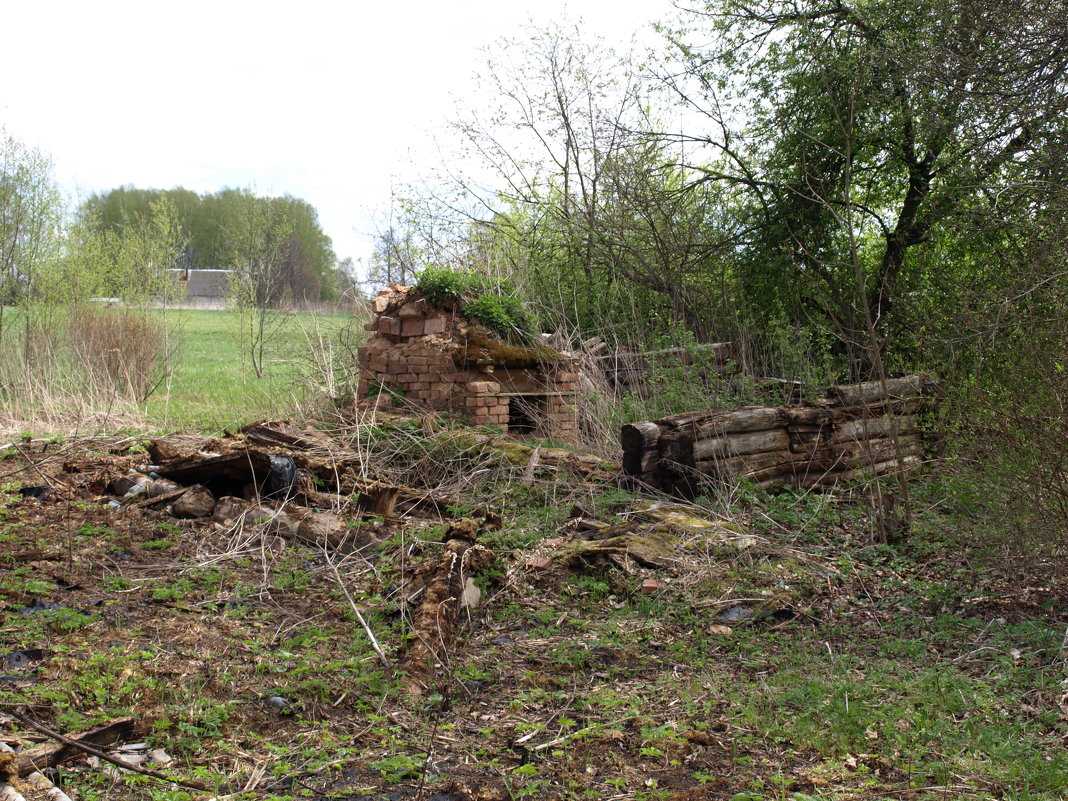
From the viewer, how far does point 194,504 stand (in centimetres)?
706

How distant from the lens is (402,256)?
56.2 feet

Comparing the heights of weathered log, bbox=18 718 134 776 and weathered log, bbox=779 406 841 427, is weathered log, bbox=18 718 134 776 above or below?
below

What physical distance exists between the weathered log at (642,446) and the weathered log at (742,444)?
0.35 m

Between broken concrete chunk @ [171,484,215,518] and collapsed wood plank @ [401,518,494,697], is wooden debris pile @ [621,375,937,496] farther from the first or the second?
broken concrete chunk @ [171,484,215,518]

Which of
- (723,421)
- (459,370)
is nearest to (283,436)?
(459,370)

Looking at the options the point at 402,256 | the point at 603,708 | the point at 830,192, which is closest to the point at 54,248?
the point at 402,256

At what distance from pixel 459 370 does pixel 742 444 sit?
3.75m

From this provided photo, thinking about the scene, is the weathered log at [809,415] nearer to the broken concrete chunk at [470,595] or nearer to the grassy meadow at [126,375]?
A: the broken concrete chunk at [470,595]

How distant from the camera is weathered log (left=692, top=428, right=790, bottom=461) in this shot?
24.3 feet

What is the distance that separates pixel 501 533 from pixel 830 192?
9.44 metres

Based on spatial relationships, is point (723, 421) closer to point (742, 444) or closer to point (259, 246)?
point (742, 444)

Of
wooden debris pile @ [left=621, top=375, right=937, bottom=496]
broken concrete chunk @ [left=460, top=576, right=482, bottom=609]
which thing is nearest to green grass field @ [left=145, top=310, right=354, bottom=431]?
wooden debris pile @ [left=621, top=375, right=937, bottom=496]

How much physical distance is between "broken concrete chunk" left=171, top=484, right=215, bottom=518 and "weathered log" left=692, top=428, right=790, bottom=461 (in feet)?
13.4

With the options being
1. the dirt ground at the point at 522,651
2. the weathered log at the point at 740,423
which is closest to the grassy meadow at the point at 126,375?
the dirt ground at the point at 522,651
